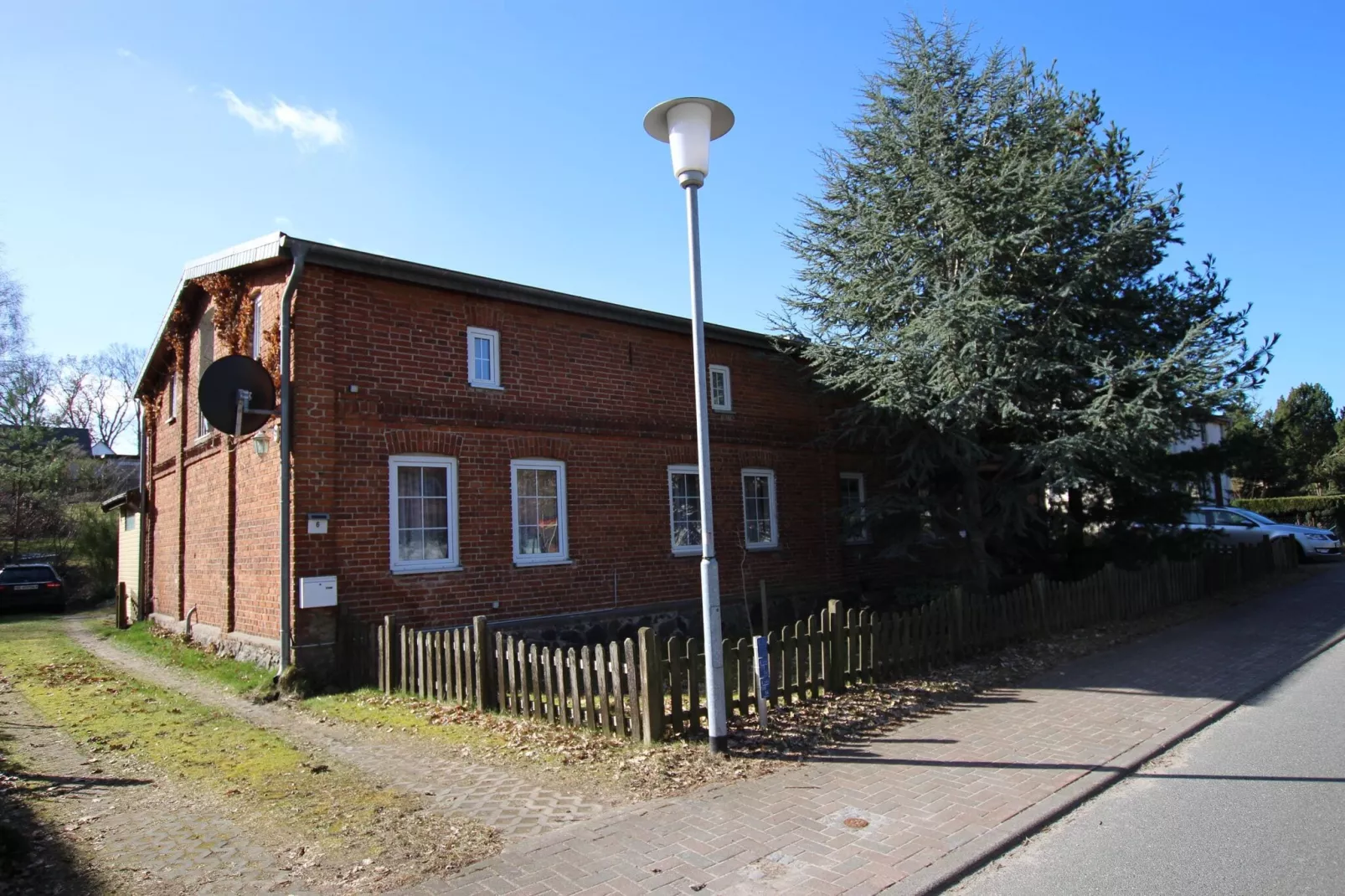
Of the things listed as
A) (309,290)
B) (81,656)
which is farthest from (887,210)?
(81,656)

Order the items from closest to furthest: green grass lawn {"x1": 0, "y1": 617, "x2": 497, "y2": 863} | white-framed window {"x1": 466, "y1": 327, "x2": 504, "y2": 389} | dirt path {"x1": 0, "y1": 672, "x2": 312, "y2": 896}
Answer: dirt path {"x1": 0, "y1": 672, "x2": 312, "y2": 896}, green grass lawn {"x1": 0, "y1": 617, "x2": 497, "y2": 863}, white-framed window {"x1": 466, "y1": 327, "x2": 504, "y2": 389}

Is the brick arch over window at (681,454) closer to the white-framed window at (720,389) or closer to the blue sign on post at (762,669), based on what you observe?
the white-framed window at (720,389)

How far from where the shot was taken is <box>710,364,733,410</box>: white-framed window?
1502 cm

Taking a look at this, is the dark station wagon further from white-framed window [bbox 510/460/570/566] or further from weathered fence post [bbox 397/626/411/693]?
weathered fence post [bbox 397/626/411/693]

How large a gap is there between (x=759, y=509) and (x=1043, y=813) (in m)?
10.3

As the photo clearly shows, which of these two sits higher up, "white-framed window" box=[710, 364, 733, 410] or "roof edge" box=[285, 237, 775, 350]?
"roof edge" box=[285, 237, 775, 350]

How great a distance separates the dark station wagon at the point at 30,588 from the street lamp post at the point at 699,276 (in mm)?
24619

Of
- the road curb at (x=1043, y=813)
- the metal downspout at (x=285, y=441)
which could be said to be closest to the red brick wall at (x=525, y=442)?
the metal downspout at (x=285, y=441)

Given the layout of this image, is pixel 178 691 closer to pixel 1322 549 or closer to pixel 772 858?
pixel 772 858

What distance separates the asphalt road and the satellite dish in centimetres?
936

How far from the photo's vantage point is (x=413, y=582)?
10.7 meters

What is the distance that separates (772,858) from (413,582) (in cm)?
725

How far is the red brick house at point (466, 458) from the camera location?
408 inches

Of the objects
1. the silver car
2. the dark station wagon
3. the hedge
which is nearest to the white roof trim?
the dark station wagon
